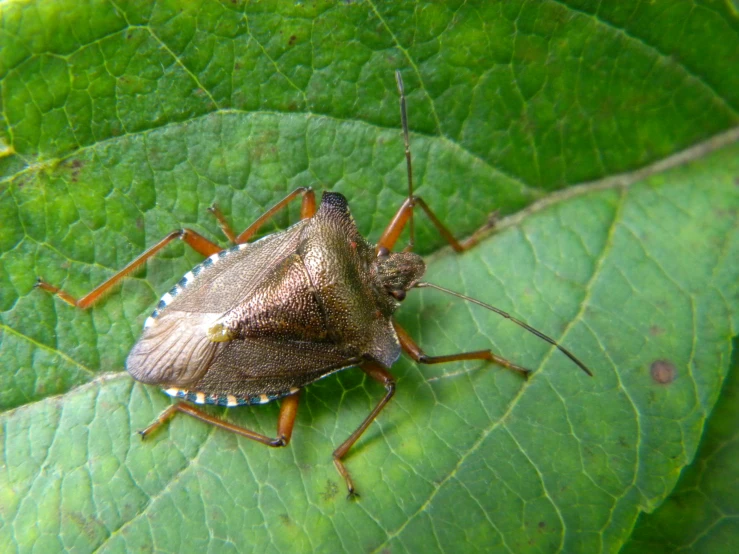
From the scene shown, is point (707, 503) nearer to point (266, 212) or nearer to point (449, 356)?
point (449, 356)

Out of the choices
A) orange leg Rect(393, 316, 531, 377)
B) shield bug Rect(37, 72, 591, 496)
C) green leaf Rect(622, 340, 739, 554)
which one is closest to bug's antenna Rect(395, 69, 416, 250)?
shield bug Rect(37, 72, 591, 496)

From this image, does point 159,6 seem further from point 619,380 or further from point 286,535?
point 619,380

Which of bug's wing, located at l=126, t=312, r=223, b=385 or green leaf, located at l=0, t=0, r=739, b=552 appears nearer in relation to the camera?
green leaf, located at l=0, t=0, r=739, b=552

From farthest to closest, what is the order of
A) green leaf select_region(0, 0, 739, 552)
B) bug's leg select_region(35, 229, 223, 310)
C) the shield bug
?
the shield bug, bug's leg select_region(35, 229, 223, 310), green leaf select_region(0, 0, 739, 552)

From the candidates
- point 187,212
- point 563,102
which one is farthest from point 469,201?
point 187,212

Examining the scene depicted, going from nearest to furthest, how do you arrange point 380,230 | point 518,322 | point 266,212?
point 518,322, point 266,212, point 380,230

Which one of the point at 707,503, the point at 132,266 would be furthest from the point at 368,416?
the point at 707,503

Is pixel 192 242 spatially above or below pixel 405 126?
below

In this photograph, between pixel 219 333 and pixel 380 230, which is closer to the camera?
pixel 219 333

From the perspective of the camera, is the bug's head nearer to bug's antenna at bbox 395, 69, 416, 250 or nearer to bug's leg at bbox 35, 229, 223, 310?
bug's antenna at bbox 395, 69, 416, 250
